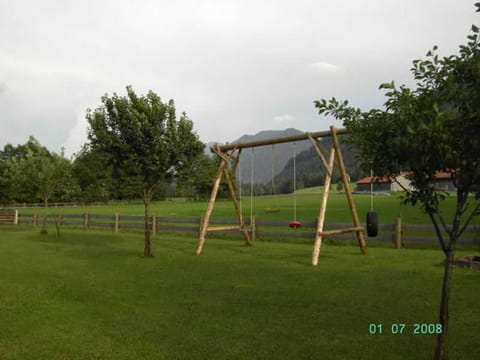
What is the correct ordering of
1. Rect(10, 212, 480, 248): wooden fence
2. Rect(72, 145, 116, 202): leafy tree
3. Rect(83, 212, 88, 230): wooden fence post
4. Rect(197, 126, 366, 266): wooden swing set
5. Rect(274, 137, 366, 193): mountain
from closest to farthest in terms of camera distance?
Rect(274, 137, 366, 193): mountain, Rect(197, 126, 366, 266): wooden swing set, Rect(10, 212, 480, 248): wooden fence, Rect(83, 212, 88, 230): wooden fence post, Rect(72, 145, 116, 202): leafy tree

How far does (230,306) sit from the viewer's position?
7.85 meters

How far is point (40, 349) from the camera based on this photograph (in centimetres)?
572

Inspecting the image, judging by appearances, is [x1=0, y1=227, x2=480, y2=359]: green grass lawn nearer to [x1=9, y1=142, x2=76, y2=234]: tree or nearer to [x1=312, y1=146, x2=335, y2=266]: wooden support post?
[x1=312, y1=146, x2=335, y2=266]: wooden support post

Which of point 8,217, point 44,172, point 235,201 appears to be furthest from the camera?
point 8,217

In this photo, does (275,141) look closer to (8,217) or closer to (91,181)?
(8,217)

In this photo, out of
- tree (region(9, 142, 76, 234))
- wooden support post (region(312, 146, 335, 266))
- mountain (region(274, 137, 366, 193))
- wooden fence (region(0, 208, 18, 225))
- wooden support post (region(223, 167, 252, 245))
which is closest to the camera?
mountain (region(274, 137, 366, 193))

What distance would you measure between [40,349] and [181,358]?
1893mm

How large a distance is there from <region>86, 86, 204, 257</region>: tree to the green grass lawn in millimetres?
2995

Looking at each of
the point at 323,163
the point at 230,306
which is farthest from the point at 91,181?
the point at 230,306

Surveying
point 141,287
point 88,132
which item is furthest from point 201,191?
point 141,287

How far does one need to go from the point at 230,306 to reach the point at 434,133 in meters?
5.09

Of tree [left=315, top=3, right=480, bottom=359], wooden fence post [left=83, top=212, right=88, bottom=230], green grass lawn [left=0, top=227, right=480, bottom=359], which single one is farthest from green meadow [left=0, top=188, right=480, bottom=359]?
wooden fence post [left=83, top=212, right=88, bottom=230]

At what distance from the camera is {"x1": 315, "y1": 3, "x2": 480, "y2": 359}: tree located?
403 cm

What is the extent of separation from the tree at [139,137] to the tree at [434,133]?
11.0 m
